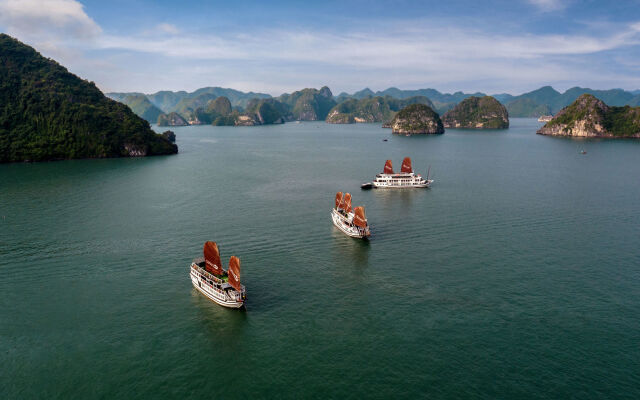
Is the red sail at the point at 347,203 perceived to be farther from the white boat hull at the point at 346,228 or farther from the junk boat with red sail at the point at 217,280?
the junk boat with red sail at the point at 217,280

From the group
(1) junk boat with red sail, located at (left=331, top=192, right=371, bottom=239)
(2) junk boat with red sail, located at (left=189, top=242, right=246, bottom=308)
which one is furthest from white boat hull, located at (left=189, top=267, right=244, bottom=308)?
(1) junk boat with red sail, located at (left=331, top=192, right=371, bottom=239)

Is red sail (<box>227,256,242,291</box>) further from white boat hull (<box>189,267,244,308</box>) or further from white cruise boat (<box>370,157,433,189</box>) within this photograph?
white cruise boat (<box>370,157,433,189</box>)

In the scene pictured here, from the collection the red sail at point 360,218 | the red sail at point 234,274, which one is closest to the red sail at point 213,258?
the red sail at point 234,274

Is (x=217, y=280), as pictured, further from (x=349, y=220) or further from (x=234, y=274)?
(x=349, y=220)

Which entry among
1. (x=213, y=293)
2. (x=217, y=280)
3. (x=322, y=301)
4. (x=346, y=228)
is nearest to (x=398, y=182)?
(x=346, y=228)

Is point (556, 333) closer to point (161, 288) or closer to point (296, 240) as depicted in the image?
point (296, 240)

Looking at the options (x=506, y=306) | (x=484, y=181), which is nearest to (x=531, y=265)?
(x=506, y=306)
